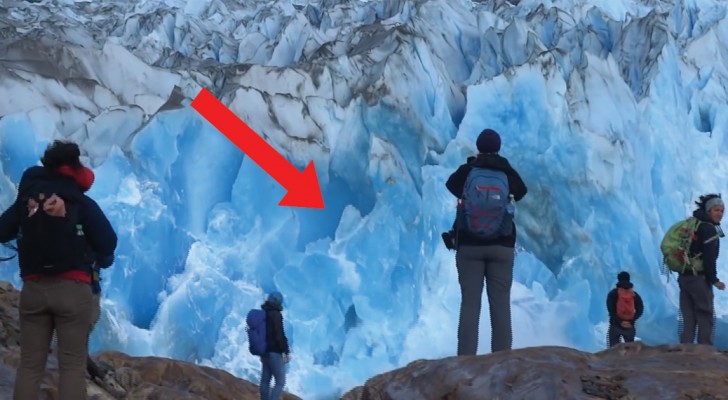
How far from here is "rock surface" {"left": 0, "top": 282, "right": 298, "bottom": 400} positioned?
5132 millimetres

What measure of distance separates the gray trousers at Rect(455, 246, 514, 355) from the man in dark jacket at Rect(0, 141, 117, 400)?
159 cm

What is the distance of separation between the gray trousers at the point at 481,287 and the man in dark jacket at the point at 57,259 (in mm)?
1587

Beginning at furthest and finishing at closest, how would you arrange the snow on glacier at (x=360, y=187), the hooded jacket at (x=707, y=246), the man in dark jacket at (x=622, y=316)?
the snow on glacier at (x=360, y=187) < the man in dark jacket at (x=622, y=316) < the hooded jacket at (x=707, y=246)

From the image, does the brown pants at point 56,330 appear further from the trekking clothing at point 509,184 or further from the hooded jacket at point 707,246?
the hooded jacket at point 707,246

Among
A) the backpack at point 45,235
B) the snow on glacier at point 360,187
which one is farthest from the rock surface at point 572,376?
the snow on glacier at point 360,187

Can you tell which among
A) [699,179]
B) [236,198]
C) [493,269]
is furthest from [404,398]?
[699,179]

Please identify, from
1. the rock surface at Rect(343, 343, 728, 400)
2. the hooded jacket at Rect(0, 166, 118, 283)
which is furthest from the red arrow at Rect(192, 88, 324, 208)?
the hooded jacket at Rect(0, 166, 118, 283)

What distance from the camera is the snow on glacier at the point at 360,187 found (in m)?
8.80

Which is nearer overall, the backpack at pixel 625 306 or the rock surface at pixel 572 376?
the rock surface at pixel 572 376

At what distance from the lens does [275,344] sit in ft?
19.3

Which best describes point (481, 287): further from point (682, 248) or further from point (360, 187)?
point (360, 187)

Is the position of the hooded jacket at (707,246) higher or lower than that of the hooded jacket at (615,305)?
higher

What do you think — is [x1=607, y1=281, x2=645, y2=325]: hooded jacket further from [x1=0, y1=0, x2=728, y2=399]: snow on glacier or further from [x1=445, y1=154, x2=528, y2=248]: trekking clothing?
[x1=0, y1=0, x2=728, y2=399]: snow on glacier

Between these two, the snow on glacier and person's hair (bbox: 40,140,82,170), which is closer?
person's hair (bbox: 40,140,82,170)
